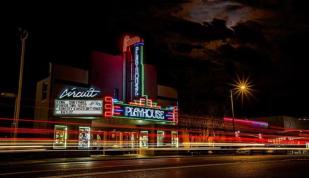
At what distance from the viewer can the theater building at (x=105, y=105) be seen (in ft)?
89.6

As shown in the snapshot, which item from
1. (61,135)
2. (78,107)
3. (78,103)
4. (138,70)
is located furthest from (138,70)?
(61,135)

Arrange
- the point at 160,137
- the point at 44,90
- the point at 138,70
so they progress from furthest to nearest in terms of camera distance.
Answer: the point at 160,137 → the point at 138,70 → the point at 44,90

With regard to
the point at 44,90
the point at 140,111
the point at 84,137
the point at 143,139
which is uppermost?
the point at 44,90

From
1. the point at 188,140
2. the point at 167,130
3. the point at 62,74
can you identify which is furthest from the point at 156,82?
the point at 62,74

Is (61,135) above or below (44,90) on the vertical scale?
below

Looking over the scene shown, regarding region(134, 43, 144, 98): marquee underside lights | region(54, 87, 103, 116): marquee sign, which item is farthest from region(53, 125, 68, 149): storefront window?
region(134, 43, 144, 98): marquee underside lights

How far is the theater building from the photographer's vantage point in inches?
1075

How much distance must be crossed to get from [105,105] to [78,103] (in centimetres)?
222

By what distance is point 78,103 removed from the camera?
89.8 feet

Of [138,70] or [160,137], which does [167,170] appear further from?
[160,137]

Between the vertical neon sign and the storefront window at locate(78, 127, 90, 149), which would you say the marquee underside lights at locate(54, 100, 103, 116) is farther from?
the vertical neon sign

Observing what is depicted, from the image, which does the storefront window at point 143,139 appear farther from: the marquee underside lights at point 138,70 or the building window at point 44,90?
the building window at point 44,90

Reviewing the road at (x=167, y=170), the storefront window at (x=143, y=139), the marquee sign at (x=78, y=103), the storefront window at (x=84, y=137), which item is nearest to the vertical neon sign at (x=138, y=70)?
the marquee sign at (x=78, y=103)

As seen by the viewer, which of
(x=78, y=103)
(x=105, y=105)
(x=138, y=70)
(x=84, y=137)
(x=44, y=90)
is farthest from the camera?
(x=138, y=70)
